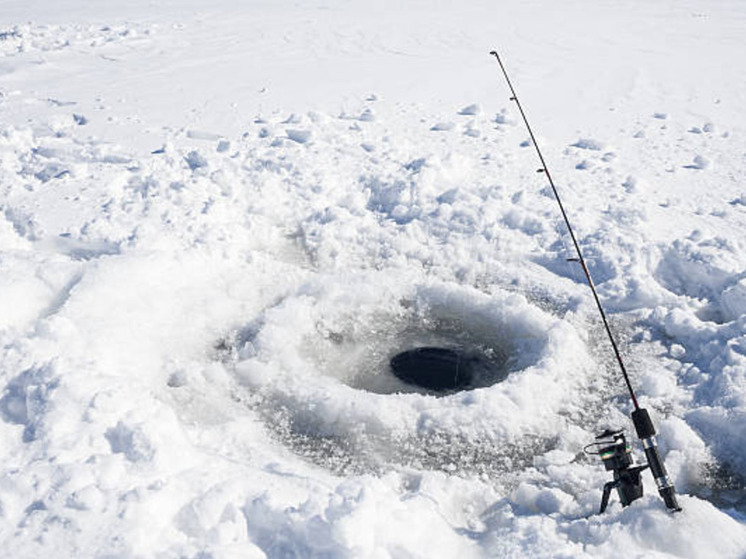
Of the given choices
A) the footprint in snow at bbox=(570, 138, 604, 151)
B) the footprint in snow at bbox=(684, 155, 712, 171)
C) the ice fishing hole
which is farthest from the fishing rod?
the footprint in snow at bbox=(570, 138, 604, 151)

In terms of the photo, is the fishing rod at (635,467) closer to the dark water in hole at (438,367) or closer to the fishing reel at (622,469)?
the fishing reel at (622,469)

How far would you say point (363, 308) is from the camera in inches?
256

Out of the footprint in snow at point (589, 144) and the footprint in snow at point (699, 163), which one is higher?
the footprint in snow at point (589, 144)

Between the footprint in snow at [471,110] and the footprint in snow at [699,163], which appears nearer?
the footprint in snow at [699,163]

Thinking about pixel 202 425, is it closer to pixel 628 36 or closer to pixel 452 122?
pixel 452 122

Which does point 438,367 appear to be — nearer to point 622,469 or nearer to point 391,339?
point 391,339

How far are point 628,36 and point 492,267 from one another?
10.9 meters

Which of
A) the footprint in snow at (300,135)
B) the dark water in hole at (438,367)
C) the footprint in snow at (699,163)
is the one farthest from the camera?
the footprint in snow at (300,135)

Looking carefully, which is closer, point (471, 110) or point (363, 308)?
point (363, 308)

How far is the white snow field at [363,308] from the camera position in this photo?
3.72m

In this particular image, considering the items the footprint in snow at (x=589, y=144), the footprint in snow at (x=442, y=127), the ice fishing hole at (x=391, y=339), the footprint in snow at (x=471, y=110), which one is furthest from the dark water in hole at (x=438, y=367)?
the footprint in snow at (x=471, y=110)

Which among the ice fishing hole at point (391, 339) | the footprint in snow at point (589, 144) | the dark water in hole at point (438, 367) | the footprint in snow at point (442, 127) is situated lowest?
the dark water in hole at point (438, 367)

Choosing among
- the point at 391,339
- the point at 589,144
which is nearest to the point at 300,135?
the point at 589,144

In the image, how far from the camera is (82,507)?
3568 millimetres
